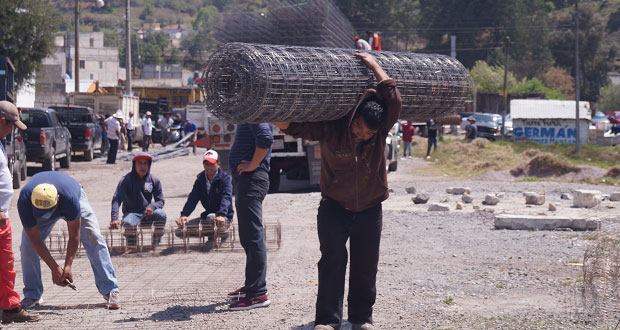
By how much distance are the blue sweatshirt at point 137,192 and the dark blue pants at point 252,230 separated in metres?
3.04

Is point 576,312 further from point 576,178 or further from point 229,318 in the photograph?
point 576,178

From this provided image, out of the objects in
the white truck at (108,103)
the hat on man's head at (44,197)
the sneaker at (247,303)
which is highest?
the white truck at (108,103)

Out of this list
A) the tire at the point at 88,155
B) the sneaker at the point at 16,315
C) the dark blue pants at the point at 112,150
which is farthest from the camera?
the tire at the point at 88,155

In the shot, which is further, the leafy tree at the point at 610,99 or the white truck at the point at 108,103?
the leafy tree at the point at 610,99

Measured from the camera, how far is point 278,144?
16.8m

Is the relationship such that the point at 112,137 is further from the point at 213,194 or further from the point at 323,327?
the point at 323,327

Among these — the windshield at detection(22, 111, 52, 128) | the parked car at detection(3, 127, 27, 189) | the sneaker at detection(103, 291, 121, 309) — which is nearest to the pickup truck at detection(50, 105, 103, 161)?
the windshield at detection(22, 111, 52, 128)

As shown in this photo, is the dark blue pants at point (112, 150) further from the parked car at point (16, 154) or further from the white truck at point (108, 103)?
the white truck at point (108, 103)

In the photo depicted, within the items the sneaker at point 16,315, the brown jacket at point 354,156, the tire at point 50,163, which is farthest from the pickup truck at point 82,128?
the brown jacket at point 354,156

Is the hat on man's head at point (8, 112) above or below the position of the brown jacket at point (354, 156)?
above

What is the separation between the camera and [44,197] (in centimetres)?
606

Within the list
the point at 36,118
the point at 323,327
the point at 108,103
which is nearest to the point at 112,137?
the point at 36,118

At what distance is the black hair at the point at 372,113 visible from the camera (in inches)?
206

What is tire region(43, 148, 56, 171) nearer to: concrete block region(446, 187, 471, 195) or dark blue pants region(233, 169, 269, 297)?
concrete block region(446, 187, 471, 195)
